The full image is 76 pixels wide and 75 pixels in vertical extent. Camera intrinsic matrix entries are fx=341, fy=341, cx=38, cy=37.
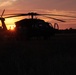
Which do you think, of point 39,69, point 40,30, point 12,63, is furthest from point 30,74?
point 40,30

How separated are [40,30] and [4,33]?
10.8ft

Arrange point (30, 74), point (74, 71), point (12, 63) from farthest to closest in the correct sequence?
1. point (12, 63)
2. point (74, 71)
3. point (30, 74)

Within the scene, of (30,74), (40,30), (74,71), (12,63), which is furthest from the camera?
(40,30)

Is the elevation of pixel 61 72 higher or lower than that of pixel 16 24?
higher

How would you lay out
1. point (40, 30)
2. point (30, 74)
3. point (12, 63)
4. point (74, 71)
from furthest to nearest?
1. point (40, 30)
2. point (12, 63)
3. point (74, 71)
4. point (30, 74)

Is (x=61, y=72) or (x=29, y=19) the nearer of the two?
(x=61, y=72)

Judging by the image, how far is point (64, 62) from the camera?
12219 millimetres

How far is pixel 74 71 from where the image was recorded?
34.9 feet

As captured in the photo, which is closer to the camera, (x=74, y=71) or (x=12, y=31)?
(x=74, y=71)

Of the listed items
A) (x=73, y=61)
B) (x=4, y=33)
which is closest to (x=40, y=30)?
(x=4, y=33)

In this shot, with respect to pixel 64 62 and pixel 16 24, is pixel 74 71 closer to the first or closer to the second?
Answer: pixel 64 62

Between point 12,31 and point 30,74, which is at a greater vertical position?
point 30,74

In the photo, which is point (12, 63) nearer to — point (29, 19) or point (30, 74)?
point (30, 74)

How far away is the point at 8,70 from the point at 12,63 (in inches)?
39.0
